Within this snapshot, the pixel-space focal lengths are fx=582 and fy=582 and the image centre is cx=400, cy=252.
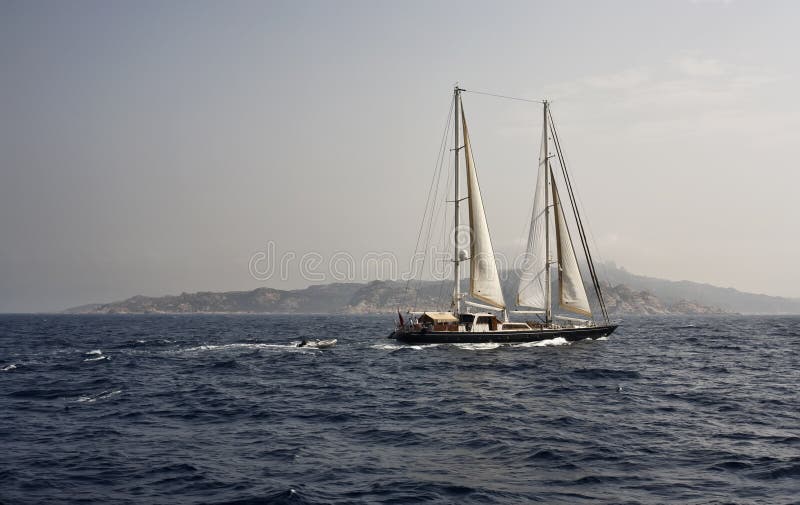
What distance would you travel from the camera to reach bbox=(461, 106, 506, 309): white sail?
56.8 metres

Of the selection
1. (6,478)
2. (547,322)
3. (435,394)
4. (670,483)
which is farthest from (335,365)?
A: (670,483)

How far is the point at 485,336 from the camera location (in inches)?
2148

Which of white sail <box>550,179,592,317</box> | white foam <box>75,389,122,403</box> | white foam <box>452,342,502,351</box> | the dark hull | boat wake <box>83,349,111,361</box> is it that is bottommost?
boat wake <box>83,349,111,361</box>

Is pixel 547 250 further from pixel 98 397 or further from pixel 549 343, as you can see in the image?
pixel 98 397

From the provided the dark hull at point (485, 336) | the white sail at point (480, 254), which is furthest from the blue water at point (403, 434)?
the white sail at point (480, 254)

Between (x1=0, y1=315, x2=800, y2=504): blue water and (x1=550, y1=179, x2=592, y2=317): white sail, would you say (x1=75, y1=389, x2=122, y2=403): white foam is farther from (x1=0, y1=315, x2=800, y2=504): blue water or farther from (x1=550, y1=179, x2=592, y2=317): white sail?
(x1=550, y1=179, x2=592, y2=317): white sail

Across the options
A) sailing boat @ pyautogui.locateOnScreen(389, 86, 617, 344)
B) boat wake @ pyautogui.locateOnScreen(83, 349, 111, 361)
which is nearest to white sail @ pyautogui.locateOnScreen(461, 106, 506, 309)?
sailing boat @ pyautogui.locateOnScreen(389, 86, 617, 344)

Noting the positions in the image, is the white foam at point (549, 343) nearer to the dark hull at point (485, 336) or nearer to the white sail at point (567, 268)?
the dark hull at point (485, 336)

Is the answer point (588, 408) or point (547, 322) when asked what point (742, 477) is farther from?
point (547, 322)

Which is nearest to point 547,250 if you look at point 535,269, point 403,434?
point 535,269

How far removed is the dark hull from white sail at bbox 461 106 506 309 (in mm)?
3666

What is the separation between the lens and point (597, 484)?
621 inches

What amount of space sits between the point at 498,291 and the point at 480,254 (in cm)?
412

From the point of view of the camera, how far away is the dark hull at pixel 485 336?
5444 centimetres
